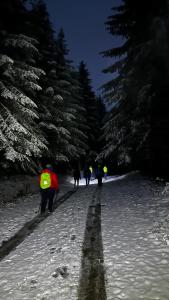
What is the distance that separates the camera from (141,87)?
59.8 ft

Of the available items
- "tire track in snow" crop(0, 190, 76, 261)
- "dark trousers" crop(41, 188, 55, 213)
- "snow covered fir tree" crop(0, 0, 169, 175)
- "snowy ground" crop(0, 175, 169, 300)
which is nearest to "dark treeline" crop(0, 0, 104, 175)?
"snow covered fir tree" crop(0, 0, 169, 175)

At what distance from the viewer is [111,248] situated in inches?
244

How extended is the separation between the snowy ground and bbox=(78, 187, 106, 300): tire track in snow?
0.06 meters

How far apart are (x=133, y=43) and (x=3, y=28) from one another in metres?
8.79

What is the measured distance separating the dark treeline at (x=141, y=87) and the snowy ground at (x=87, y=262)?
742 cm

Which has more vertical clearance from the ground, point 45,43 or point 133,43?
point 45,43

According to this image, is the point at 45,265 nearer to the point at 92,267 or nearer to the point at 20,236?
the point at 92,267

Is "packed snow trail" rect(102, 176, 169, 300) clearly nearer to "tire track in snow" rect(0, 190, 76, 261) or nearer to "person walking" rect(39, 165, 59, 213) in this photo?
"tire track in snow" rect(0, 190, 76, 261)

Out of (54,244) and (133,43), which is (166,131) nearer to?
(133,43)

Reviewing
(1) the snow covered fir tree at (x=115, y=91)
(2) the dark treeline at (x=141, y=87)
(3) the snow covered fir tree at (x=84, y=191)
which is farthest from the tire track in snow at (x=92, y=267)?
(2) the dark treeline at (x=141, y=87)

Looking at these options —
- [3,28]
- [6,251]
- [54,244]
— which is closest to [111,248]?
[54,244]

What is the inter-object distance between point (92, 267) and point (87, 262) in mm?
292

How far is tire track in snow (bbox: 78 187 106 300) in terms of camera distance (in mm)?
4168

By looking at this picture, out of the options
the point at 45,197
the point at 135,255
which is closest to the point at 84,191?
the point at 45,197
